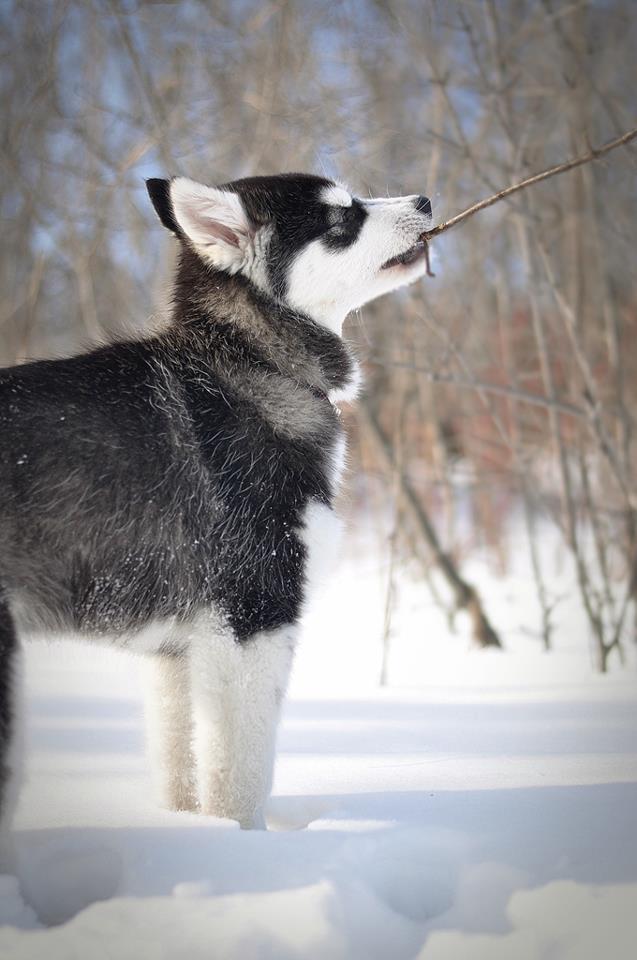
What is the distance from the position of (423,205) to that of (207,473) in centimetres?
138

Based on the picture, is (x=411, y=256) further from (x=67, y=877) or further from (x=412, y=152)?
(x=412, y=152)

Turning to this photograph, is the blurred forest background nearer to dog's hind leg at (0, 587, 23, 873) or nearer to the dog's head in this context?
the dog's head

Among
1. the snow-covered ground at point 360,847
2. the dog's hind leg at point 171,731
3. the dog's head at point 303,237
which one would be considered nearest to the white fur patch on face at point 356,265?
the dog's head at point 303,237

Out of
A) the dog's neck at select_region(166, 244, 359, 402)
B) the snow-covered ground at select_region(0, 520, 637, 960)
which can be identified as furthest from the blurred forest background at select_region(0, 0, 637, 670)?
Result: the snow-covered ground at select_region(0, 520, 637, 960)

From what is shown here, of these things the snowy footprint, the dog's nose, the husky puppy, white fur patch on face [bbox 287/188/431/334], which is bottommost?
the snowy footprint

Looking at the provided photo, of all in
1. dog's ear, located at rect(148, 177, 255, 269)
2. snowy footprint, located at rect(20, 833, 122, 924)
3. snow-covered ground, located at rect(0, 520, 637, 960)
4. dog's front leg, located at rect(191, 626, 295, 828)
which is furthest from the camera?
dog's ear, located at rect(148, 177, 255, 269)

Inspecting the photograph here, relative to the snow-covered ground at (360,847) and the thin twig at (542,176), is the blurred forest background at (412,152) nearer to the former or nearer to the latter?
the thin twig at (542,176)

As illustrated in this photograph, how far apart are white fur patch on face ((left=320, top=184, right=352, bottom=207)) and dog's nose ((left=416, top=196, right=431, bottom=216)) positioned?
288mm

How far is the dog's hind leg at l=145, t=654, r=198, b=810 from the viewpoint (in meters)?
2.83

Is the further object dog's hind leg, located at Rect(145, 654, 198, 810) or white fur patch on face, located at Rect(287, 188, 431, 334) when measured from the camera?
white fur patch on face, located at Rect(287, 188, 431, 334)

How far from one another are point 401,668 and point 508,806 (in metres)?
3.23

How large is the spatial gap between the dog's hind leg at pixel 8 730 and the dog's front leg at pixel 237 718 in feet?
1.79

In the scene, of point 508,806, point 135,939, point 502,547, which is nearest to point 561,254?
point 502,547

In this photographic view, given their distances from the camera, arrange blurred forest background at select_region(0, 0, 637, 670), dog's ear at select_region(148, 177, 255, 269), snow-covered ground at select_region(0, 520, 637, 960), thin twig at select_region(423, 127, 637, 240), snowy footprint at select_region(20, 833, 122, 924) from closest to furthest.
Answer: snow-covered ground at select_region(0, 520, 637, 960) → snowy footprint at select_region(20, 833, 122, 924) → thin twig at select_region(423, 127, 637, 240) → dog's ear at select_region(148, 177, 255, 269) → blurred forest background at select_region(0, 0, 637, 670)
